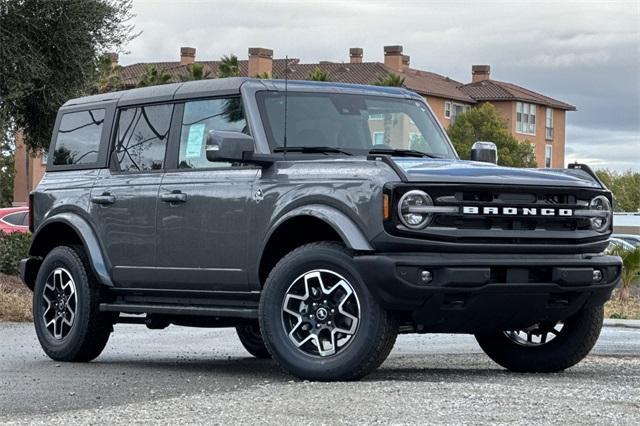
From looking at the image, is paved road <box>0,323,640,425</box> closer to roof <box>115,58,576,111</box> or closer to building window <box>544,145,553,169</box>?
roof <box>115,58,576,111</box>

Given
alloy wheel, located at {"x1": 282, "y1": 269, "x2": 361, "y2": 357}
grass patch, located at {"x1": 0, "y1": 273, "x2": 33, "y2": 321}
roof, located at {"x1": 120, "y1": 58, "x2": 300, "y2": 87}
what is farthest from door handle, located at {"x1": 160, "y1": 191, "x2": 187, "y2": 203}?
roof, located at {"x1": 120, "y1": 58, "x2": 300, "y2": 87}

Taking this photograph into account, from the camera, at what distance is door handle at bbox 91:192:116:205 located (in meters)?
11.4

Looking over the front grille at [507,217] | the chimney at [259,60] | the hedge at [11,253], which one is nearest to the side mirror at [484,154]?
the front grille at [507,217]

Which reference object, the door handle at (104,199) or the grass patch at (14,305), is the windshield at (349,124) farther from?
the grass patch at (14,305)

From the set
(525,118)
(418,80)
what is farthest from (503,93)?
(418,80)

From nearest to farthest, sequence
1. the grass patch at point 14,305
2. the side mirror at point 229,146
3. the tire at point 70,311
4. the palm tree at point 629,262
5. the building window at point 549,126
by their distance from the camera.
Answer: the side mirror at point 229,146 < the tire at point 70,311 < the grass patch at point 14,305 < the palm tree at point 629,262 < the building window at point 549,126

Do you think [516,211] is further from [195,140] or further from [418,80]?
[418,80]

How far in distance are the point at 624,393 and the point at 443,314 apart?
4.11 ft

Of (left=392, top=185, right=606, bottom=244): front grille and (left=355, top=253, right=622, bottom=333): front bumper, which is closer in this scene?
(left=355, top=253, right=622, bottom=333): front bumper

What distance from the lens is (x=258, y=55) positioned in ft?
311

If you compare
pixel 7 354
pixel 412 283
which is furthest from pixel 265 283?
pixel 7 354

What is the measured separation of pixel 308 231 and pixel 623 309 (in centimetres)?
1520

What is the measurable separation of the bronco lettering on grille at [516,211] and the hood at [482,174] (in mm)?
161

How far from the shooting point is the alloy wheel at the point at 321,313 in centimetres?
932
